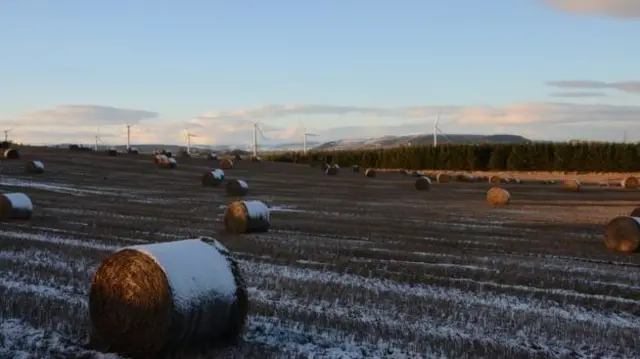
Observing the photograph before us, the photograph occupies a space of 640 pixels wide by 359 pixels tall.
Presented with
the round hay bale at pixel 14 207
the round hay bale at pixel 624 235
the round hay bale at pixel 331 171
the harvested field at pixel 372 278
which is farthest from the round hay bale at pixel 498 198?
the round hay bale at pixel 331 171

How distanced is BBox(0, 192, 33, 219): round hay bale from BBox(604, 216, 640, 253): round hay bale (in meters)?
14.7

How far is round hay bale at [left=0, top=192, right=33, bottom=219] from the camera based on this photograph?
69.3 ft

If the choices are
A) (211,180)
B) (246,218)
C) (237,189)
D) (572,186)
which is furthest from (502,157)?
(246,218)

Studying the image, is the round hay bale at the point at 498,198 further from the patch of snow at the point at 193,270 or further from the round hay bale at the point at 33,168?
the patch of snow at the point at 193,270

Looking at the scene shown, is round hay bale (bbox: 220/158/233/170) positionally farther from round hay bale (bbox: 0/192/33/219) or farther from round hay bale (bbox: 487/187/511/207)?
round hay bale (bbox: 0/192/33/219)

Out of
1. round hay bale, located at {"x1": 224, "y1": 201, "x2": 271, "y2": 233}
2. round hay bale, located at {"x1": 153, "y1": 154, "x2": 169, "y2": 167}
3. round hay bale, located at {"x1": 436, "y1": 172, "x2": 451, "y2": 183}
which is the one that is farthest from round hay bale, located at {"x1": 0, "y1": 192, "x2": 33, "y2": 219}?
round hay bale, located at {"x1": 436, "y1": 172, "x2": 451, "y2": 183}

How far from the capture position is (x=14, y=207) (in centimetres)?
2119

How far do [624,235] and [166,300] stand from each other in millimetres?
12508

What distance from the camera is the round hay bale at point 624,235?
56.6 feet

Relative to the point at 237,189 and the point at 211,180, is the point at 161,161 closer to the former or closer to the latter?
the point at 211,180

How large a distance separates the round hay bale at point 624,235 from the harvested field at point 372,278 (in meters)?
0.28

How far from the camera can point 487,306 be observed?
10742mm

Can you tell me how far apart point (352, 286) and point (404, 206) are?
19.1 m

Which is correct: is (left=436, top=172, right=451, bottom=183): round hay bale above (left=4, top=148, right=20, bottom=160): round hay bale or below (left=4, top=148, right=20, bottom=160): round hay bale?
below
